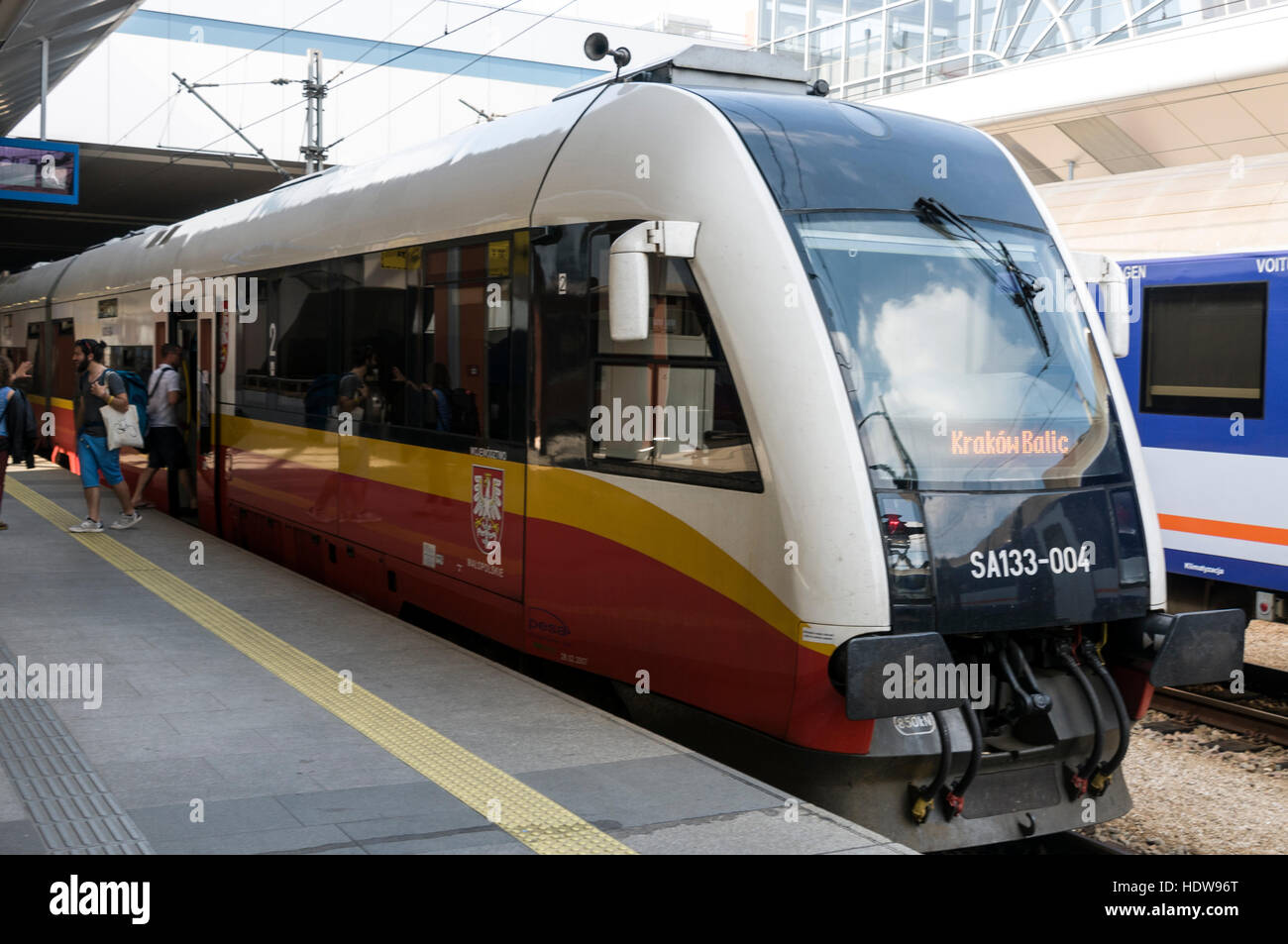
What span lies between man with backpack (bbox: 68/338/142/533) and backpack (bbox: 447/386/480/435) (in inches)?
221

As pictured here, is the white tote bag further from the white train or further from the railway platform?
the white train

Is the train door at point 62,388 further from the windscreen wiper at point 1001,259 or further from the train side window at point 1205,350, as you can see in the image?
the windscreen wiper at point 1001,259

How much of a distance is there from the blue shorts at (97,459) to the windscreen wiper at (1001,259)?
8629mm

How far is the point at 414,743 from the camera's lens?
5836mm

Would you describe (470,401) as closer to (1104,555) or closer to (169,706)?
(169,706)

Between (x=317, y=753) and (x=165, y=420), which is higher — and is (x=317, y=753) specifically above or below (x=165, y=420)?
below

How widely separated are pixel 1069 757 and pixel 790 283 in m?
2.27

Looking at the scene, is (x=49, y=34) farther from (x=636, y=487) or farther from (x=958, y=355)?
(x=958, y=355)

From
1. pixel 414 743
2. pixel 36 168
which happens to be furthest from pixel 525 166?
pixel 36 168

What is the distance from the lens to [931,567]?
5340 mm

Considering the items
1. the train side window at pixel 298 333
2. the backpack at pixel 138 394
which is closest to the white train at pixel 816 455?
the train side window at pixel 298 333

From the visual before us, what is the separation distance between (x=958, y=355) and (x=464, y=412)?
2.96 meters

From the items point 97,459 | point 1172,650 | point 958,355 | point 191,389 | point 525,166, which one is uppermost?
point 525,166

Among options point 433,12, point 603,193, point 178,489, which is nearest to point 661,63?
point 603,193
